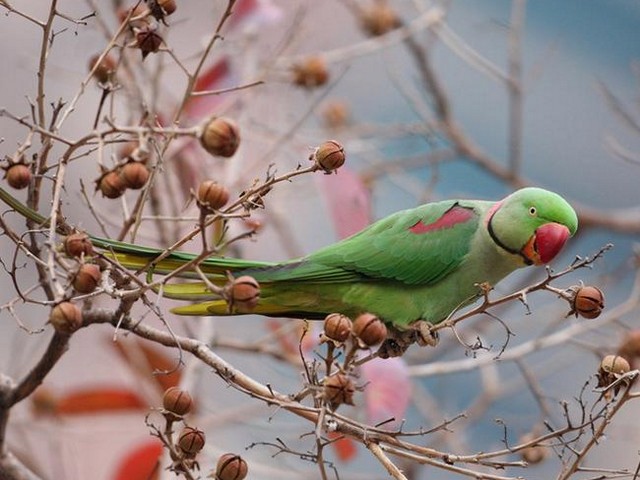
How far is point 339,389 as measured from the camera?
1.43 meters

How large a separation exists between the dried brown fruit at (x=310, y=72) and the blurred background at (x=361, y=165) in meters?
0.03

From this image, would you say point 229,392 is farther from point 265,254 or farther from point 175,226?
point 175,226

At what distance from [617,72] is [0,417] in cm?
354

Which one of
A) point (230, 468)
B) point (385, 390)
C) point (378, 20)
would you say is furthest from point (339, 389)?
point (378, 20)

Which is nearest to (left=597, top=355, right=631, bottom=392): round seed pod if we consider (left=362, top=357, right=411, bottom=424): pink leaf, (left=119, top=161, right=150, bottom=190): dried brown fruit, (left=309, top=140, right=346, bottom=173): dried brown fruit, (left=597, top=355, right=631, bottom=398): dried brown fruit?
(left=597, top=355, right=631, bottom=398): dried brown fruit

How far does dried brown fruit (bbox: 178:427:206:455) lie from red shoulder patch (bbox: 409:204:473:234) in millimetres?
817

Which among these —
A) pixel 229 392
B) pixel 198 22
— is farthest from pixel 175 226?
pixel 198 22

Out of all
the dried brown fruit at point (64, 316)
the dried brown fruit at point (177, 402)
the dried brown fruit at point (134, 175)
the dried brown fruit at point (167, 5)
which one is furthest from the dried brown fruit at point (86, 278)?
the dried brown fruit at point (167, 5)

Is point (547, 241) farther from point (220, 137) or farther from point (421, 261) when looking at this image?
point (220, 137)

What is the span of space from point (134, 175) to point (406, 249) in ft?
2.65

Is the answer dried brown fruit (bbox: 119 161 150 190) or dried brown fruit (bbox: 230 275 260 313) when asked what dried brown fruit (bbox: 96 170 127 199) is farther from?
dried brown fruit (bbox: 230 275 260 313)

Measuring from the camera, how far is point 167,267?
183cm

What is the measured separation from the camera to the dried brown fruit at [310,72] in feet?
9.37

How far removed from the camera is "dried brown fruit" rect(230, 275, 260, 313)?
1386 millimetres
